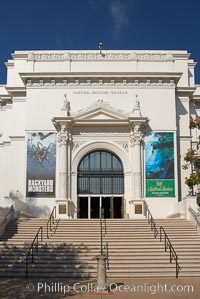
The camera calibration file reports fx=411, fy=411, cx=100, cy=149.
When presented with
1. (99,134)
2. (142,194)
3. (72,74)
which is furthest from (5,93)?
(142,194)

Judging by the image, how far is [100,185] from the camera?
30438 mm

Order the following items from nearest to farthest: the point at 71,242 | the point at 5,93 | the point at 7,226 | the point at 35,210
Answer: the point at 71,242
the point at 7,226
the point at 35,210
the point at 5,93

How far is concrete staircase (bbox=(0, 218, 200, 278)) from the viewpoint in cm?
1714

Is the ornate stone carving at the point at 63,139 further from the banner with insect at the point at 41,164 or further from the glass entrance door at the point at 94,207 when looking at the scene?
the glass entrance door at the point at 94,207

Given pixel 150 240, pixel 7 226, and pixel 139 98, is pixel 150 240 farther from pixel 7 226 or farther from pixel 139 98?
pixel 139 98

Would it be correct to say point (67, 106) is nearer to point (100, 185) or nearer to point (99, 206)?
point (100, 185)

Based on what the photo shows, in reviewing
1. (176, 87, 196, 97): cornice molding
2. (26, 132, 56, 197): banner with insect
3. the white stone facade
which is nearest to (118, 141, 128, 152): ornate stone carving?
the white stone facade

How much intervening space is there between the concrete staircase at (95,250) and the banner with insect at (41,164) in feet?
18.0

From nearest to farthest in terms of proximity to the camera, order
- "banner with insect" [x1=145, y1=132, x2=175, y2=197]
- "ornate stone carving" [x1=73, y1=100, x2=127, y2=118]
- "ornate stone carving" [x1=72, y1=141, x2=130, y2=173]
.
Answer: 1. "banner with insect" [x1=145, y1=132, x2=175, y2=197]
2. "ornate stone carving" [x1=72, y1=141, x2=130, y2=173]
3. "ornate stone carving" [x1=73, y1=100, x2=127, y2=118]

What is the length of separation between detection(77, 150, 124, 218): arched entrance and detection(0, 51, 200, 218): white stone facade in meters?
0.43

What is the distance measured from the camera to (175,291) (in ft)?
45.2

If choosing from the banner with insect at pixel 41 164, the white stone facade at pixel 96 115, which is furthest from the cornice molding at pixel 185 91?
the banner with insect at pixel 41 164

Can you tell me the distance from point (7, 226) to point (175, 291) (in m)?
12.2

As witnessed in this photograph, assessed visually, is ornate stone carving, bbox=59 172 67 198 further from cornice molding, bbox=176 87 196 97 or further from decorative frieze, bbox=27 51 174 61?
cornice molding, bbox=176 87 196 97
